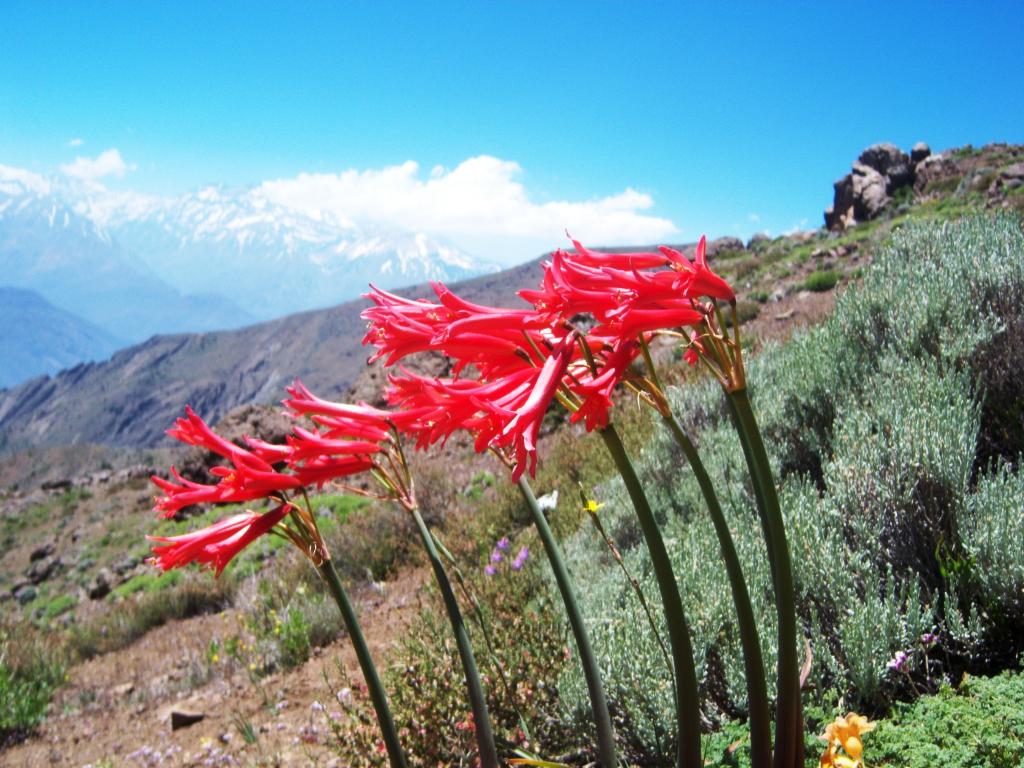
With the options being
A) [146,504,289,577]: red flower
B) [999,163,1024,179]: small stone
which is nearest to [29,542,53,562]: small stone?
[146,504,289,577]: red flower

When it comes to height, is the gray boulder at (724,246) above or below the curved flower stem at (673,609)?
above

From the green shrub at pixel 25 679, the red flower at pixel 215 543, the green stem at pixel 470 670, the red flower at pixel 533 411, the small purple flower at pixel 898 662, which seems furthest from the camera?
the green shrub at pixel 25 679

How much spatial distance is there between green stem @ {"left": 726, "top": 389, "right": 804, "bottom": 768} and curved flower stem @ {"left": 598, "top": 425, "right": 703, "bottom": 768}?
16 centimetres

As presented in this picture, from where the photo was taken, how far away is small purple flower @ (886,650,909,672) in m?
2.19

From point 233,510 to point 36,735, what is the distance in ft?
27.2

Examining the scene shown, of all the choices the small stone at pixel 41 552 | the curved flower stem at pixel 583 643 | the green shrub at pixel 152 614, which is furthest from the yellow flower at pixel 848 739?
the small stone at pixel 41 552

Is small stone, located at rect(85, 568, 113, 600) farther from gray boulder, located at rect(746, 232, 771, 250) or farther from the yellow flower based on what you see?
gray boulder, located at rect(746, 232, 771, 250)

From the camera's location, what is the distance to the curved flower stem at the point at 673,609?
3.89ft

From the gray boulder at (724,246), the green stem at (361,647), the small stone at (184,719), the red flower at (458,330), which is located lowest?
the small stone at (184,719)

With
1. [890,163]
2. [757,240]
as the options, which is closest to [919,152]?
[890,163]

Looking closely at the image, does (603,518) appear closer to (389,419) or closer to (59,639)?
(389,419)

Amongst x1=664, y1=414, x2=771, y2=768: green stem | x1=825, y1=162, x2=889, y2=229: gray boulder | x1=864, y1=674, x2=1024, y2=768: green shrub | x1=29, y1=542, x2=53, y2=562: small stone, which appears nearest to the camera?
x1=664, y1=414, x2=771, y2=768: green stem

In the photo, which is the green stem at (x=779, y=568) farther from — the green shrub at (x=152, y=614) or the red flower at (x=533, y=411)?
the green shrub at (x=152, y=614)

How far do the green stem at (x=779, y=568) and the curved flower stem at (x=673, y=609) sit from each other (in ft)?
0.53
